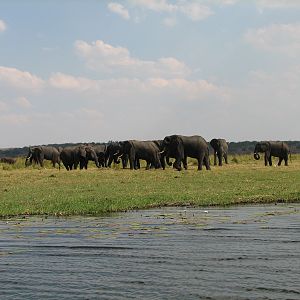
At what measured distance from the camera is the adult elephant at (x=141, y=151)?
41.5 m

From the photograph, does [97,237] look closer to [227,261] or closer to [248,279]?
[227,261]

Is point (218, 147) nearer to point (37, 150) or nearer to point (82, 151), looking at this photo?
point (82, 151)

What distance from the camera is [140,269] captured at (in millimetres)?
10594

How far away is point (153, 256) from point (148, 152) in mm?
30062

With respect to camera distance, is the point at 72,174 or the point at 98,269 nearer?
the point at 98,269

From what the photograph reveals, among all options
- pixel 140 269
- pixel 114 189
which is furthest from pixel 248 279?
pixel 114 189

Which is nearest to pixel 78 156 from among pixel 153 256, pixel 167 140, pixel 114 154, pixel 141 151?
pixel 114 154

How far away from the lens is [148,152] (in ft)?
137

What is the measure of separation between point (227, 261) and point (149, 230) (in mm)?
4152

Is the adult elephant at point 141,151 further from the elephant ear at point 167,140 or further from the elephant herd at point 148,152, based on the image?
the elephant ear at point 167,140

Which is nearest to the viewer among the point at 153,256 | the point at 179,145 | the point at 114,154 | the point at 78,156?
the point at 153,256

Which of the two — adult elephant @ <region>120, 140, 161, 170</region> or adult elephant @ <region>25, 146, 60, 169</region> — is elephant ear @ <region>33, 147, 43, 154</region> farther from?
adult elephant @ <region>120, 140, 161, 170</region>

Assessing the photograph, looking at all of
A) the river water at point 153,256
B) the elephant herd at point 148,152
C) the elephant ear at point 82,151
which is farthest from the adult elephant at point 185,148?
the river water at point 153,256

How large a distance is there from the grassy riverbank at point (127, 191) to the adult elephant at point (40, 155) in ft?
56.8
